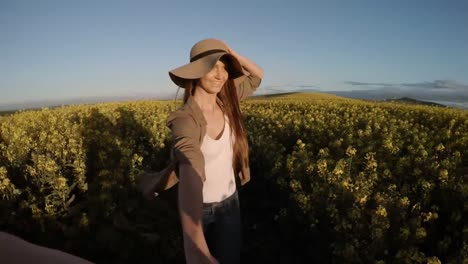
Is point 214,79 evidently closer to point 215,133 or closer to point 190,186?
point 215,133

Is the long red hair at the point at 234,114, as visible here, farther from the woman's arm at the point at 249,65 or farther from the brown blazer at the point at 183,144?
the brown blazer at the point at 183,144

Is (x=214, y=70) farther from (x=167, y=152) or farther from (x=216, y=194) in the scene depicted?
(x=167, y=152)

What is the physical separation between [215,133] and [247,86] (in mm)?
586

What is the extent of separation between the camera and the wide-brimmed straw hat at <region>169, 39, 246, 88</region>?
2.32m

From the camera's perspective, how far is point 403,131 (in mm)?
7246

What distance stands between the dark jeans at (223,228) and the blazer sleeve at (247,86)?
0.73 metres

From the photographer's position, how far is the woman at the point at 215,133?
2.08 m

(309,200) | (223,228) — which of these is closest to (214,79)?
(223,228)

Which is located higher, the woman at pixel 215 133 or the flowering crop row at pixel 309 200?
the woman at pixel 215 133

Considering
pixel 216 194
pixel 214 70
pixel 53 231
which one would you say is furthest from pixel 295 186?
pixel 53 231

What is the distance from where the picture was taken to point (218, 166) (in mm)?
2664

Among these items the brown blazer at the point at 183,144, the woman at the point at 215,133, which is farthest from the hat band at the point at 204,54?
the brown blazer at the point at 183,144

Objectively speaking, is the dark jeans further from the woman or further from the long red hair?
the long red hair

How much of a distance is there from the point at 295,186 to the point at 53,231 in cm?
296
